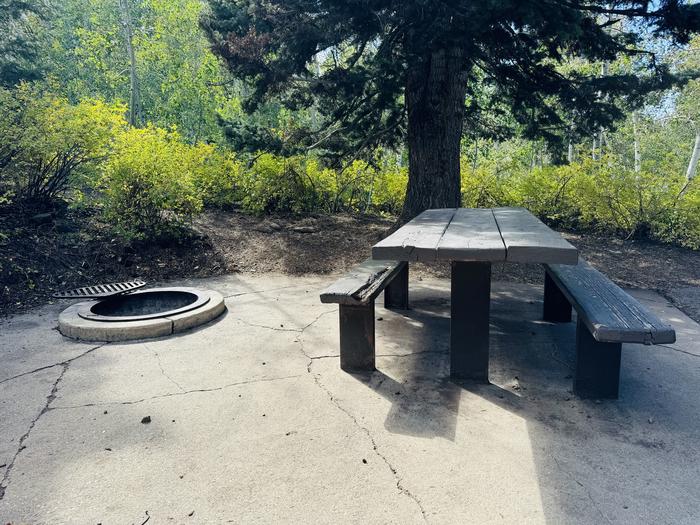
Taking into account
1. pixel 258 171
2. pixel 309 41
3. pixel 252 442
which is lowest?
pixel 252 442

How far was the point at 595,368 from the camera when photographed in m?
2.97

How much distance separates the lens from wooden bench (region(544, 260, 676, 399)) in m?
2.49

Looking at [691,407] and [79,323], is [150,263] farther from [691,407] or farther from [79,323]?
[691,407]

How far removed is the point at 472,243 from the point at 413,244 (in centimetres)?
34

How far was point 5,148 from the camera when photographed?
5.89 m

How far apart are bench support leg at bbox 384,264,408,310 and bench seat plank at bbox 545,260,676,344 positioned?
161cm

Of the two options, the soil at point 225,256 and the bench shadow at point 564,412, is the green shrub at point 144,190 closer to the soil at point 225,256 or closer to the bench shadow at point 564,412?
the soil at point 225,256

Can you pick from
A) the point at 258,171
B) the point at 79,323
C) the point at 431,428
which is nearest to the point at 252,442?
the point at 431,428

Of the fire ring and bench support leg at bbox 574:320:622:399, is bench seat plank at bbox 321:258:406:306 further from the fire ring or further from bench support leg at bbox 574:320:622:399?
the fire ring

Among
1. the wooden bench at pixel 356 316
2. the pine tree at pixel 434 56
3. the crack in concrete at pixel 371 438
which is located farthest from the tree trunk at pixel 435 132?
the crack in concrete at pixel 371 438

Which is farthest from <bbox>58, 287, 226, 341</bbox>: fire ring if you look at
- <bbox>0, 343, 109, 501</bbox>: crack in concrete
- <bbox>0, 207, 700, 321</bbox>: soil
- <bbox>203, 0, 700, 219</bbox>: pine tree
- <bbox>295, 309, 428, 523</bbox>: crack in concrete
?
<bbox>203, 0, 700, 219</bbox>: pine tree

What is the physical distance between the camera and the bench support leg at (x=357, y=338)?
11.0ft

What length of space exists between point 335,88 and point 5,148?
4190 mm

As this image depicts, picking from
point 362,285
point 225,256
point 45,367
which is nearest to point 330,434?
point 362,285
